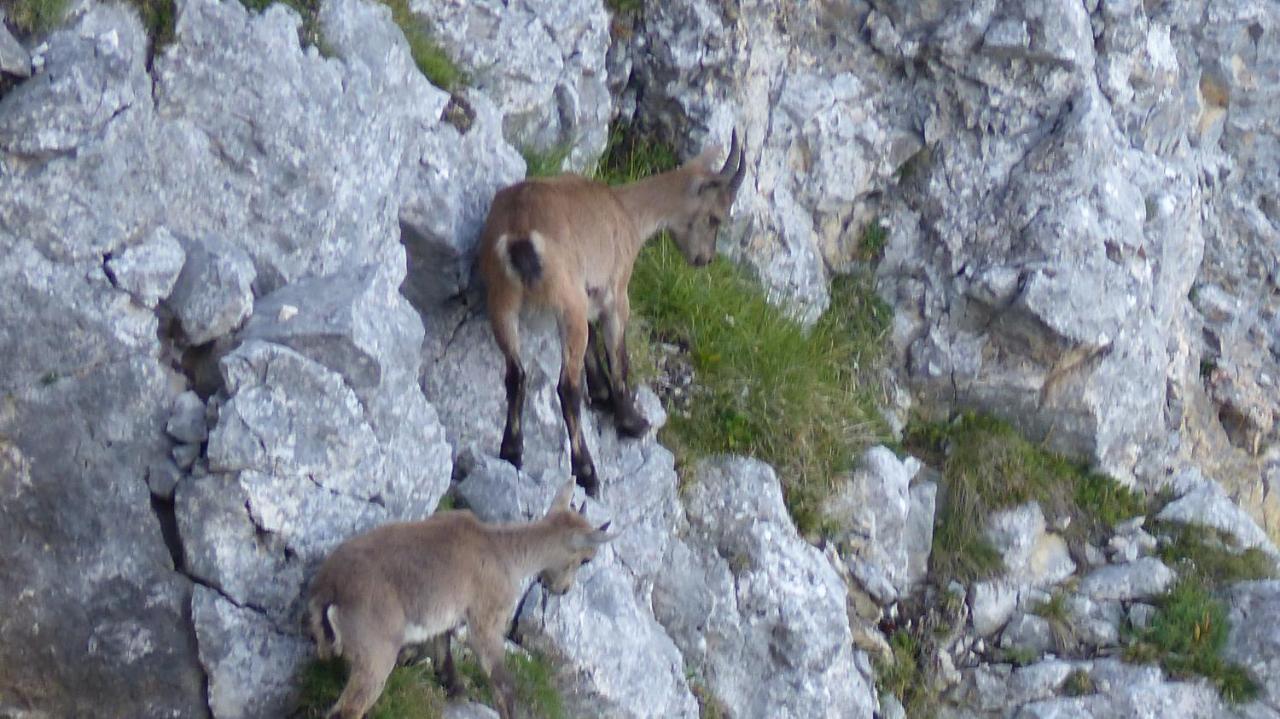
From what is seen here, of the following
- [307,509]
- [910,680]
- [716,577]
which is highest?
[307,509]

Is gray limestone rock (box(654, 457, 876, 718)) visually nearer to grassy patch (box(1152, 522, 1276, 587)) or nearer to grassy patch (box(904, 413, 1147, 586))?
grassy patch (box(904, 413, 1147, 586))

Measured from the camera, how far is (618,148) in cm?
1028

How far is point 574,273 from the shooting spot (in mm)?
7719

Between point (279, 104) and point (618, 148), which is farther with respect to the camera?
point (618, 148)

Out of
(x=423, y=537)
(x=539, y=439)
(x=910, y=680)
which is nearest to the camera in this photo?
(x=423, y=537)

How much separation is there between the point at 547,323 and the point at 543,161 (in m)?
1.34

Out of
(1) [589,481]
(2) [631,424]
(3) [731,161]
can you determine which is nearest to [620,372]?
(2) [631,424]

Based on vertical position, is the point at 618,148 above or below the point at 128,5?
below

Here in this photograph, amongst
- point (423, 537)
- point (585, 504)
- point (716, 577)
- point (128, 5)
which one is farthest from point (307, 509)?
point (716, 577)

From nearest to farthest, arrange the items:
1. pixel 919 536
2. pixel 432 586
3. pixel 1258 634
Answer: pixel 432 586 < pixel 1258 634 < pixel 919 536

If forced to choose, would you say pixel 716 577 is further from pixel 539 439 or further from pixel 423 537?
pixel 423 537

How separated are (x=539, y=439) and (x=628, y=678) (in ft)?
4.31

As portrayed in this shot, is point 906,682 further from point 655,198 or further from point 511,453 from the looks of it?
point 655,198

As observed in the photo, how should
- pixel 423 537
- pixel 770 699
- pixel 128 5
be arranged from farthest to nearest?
pixel 770 699, pixel 128 5, pixel 423 537
